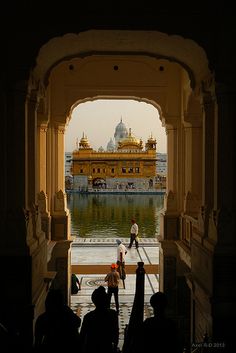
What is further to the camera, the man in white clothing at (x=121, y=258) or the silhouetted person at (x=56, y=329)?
the man in white clothing at (x=121, y=258)

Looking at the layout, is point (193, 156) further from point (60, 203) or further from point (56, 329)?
point (56, 329)

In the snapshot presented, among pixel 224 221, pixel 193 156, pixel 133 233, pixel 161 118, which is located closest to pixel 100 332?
pixel 224 221

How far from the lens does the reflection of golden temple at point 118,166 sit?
6506cm

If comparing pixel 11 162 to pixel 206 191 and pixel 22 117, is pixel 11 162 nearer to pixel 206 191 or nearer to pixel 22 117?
pixel 22 117

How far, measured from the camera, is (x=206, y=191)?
18.5 feet

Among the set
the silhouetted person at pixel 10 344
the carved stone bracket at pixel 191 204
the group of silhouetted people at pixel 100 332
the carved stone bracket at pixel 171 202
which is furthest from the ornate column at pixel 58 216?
the group of silhouetted people at pixel 100 332

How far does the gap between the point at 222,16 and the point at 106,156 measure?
6000 cm

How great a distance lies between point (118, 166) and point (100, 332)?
61.8 m

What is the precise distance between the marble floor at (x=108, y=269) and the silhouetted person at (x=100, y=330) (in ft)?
15.0

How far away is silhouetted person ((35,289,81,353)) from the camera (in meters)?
3.62

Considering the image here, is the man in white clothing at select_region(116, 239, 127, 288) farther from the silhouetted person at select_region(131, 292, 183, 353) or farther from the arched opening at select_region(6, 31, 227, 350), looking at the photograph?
the silhouetted person at select_region(131, 292, 183, 353)

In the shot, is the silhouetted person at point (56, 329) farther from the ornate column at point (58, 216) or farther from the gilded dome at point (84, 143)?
the gilded dome at point (84, 143)

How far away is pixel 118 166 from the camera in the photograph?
214 ft

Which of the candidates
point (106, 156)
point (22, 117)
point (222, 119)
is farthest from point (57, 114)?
point (106, 156)
